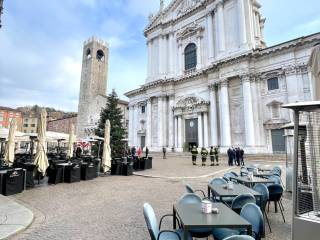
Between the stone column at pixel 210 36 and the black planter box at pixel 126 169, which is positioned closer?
the black planter box at pixel 126 169

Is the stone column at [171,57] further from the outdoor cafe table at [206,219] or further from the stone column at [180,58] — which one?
the outdoor cafe table at [206,219]

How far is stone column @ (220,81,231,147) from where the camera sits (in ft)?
82.4

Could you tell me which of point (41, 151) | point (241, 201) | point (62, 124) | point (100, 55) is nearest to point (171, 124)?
point (41, 151)

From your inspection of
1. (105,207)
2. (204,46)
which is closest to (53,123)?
(204,46)

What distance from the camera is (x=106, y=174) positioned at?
13.2 metres

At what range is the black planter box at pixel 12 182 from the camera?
24.3ft

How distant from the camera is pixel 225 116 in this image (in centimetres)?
2558

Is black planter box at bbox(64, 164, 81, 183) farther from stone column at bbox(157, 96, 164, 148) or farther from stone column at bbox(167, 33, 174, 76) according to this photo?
stone column at bbox(167, 33, 174, 76)

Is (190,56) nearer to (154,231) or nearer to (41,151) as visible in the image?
(41,151)

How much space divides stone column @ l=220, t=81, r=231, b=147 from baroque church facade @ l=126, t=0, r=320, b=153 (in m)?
0.11

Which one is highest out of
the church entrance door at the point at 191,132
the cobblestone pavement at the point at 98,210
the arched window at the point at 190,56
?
the arched window at the point at 190,56

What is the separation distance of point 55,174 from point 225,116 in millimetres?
20360

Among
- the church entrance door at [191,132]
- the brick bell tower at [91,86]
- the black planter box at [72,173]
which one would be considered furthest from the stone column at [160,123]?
the brick bell tower at [91,86]

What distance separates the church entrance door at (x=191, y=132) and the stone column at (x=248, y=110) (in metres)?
7.66
